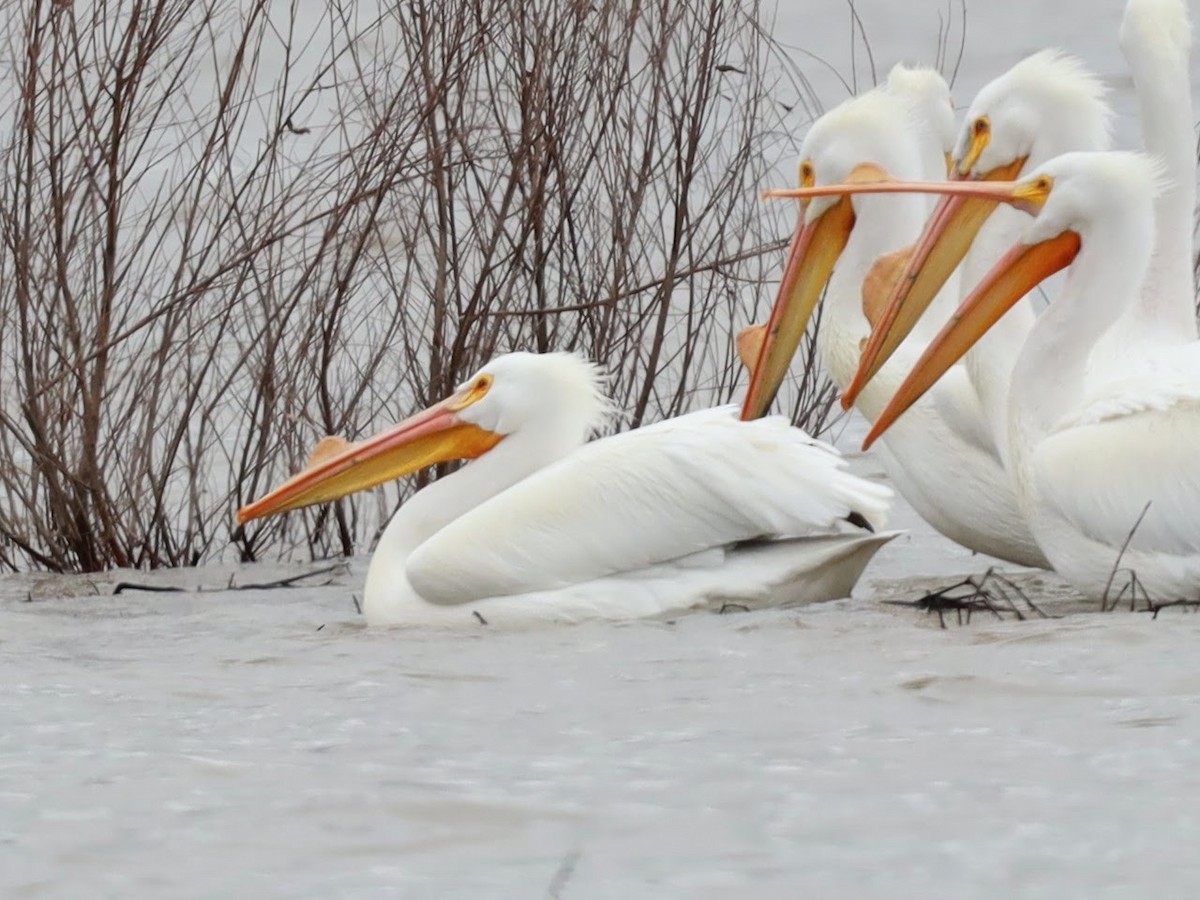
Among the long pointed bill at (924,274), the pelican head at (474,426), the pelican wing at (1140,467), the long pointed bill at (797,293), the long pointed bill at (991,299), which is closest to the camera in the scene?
the pelican wing at (1140,467)

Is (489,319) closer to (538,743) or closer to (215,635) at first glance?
(215,635)

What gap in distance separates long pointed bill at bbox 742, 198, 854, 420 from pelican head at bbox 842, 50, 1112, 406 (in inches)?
11.1

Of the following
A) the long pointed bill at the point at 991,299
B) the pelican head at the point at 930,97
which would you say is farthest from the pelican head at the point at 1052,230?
the pelican head at the point at 930,97

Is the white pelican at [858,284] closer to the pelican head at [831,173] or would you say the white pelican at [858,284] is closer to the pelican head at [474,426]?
the pelican head at [831,173]

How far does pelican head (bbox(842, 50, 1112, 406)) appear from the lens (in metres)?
5.22

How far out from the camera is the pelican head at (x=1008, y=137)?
5223mm

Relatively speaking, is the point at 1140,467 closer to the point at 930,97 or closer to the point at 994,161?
the point at 994,161

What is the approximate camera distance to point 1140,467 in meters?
4.16

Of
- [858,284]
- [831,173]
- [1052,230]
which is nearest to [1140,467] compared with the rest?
[1052,230]

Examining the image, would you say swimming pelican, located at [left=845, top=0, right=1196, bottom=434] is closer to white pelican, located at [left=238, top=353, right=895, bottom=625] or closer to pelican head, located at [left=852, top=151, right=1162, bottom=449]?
pelican head, located at [left=852, top=151, right=1162, bottom=449]

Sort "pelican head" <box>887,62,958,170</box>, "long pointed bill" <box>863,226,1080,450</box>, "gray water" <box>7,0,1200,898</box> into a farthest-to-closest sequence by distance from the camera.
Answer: "pelican head" <box>887,62,958,170</box>, "long pointed bill" <box>863,226,1080,450</box>, "gray water" <box>7,0,1200,898</box>

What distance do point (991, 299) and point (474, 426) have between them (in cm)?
118

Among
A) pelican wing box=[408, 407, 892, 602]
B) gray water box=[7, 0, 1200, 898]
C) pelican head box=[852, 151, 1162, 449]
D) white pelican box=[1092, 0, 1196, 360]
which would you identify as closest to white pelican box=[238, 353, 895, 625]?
pelican wing box=[408, 407, 892, 602]

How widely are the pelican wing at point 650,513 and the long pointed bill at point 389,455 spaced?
46cm
